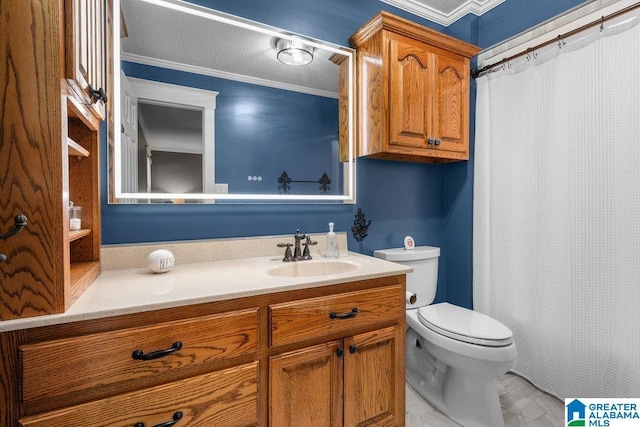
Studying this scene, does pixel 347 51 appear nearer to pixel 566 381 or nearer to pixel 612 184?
pixel 612 184

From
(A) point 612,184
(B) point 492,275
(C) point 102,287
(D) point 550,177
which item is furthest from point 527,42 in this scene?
(C) point 102,287

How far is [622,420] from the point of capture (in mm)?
1341

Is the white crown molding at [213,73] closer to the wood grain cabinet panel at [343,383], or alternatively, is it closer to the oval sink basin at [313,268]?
the oval sink basin at [313,268]

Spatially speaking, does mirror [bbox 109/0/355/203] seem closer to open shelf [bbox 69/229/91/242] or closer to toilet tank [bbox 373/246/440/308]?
open shelf [bbox 69/229/91/242]

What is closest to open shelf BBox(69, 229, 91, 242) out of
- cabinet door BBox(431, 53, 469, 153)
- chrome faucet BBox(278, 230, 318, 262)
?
chrome faucet BBox(278, 230, 318, 262)

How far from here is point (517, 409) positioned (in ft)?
5.32

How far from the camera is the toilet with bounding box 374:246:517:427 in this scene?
1.40 m

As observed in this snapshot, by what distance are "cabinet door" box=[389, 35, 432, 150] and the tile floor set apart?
1.42 meters

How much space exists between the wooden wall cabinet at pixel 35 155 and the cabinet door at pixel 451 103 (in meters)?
1.68

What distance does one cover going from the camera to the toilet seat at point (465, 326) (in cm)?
140

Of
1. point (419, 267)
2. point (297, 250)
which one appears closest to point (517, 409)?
point (419, 267)

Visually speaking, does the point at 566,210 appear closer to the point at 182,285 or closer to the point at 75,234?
the point at 182,285

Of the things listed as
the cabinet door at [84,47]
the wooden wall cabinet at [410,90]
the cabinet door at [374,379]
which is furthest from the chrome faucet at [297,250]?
the cabinet door at [84,47]

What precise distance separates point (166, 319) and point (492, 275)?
1.91 meters
